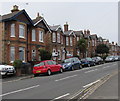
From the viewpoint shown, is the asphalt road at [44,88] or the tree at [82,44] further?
the tree at [82,44]

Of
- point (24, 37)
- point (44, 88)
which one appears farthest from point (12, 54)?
point (44, 88)

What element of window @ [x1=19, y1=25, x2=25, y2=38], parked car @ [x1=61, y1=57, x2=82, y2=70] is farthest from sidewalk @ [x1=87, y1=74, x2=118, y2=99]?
window @ [x1=19, y1=25, x2=25, y2=38]

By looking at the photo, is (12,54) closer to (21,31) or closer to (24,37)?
(24,37)

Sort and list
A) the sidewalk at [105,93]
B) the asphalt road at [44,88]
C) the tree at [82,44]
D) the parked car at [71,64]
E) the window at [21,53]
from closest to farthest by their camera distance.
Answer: the sidewalk at [105,93] < the asphalt road at [44,88] < the parked car at [71,64] < the window at [21,53] < the tree at [82,44]

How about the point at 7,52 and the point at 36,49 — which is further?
the point at 36,49

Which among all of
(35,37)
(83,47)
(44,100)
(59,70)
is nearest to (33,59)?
(35,37)

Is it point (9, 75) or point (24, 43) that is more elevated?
point (24, 43)

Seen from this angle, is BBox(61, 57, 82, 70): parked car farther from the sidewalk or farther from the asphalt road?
the sidewalk

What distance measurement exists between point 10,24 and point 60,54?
1501cm

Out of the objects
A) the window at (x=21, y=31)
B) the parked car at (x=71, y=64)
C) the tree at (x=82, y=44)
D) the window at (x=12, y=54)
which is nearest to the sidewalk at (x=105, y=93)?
the parked car at (x=71, y=64)

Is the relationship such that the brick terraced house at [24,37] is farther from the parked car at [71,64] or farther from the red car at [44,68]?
the red car at [44,68]

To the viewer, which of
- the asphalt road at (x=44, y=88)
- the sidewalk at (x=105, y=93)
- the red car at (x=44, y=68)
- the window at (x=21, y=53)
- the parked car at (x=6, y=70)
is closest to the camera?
the sidewalk at (x=105, y=93)

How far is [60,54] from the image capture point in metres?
36.3

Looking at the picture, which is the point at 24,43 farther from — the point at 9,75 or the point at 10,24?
the point at 9,75
